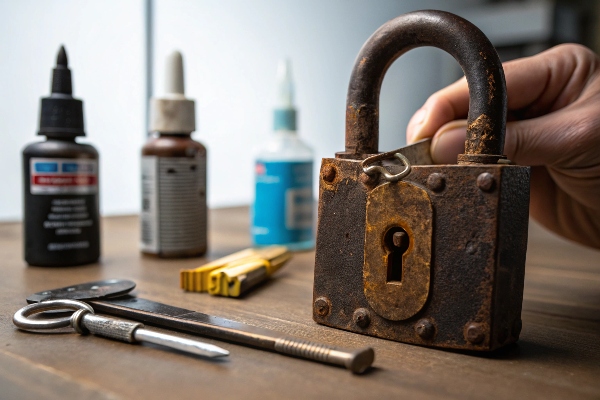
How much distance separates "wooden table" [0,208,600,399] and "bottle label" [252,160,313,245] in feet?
0.95

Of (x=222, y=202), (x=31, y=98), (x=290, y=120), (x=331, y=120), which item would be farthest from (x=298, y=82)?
(x=290, y=120)

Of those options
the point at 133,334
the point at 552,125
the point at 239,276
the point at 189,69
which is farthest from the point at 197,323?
the point at 189,69

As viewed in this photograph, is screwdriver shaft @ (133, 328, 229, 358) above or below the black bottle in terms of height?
below

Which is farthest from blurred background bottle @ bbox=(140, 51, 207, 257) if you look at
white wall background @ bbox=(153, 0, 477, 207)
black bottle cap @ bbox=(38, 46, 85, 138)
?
white wall background @ bbox=(153, 0, 477, 207)

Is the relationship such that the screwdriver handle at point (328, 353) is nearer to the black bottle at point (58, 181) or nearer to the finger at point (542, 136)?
the finger at point (542, 136)

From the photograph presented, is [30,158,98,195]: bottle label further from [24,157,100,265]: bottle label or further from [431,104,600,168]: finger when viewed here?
[431,104,600,168]: finger

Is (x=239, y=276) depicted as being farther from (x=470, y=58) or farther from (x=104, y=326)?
(x=470, y=58)

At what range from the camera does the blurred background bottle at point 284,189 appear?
87cm

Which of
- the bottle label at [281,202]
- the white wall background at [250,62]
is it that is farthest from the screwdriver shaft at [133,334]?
the white wall background at [250,62]

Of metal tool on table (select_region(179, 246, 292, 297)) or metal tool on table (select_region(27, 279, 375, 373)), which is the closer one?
metal tool on table (select_region(27, 279, 375, 373))

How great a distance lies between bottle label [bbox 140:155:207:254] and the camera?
758 millimetres

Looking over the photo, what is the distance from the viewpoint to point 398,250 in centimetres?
43

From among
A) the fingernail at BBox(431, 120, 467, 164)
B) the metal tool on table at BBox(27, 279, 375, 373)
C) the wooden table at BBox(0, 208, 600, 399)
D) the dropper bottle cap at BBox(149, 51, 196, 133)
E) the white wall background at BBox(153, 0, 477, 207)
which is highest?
the white wall background at BBox(153, 0, 477, 207)

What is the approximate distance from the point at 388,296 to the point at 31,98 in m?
1.04
